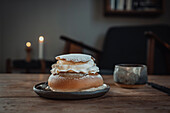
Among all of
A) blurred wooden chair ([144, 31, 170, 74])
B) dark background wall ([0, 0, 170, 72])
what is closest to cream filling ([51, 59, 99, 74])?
blurred wooden chair ([144, 31, 170, 74])

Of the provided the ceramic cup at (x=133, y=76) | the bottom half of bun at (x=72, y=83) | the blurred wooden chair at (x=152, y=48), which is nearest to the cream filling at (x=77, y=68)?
the bottom half of bun at (x=72, y=83)

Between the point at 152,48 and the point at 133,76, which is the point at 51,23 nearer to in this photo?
the point at 152,48

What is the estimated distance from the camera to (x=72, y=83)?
0.44m

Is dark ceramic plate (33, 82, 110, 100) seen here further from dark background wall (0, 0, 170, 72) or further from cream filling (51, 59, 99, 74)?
dark background wall (0, 0, 170, 72)

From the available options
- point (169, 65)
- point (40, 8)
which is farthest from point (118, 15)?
point (169, 65)

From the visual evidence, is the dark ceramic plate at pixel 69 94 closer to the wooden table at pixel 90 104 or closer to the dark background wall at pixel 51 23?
the wooden table at pixel 90 104

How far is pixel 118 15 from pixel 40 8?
1.15m

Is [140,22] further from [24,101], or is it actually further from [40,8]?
[24,101]

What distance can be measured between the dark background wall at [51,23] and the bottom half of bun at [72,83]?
219 cm

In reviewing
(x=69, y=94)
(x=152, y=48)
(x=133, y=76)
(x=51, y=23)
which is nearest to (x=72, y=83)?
(x=69, y=94)

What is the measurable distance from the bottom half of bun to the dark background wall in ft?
7.19

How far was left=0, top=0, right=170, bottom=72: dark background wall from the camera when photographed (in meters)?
2.61

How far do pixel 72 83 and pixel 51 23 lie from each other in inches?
90.8

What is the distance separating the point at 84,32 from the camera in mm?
2641
